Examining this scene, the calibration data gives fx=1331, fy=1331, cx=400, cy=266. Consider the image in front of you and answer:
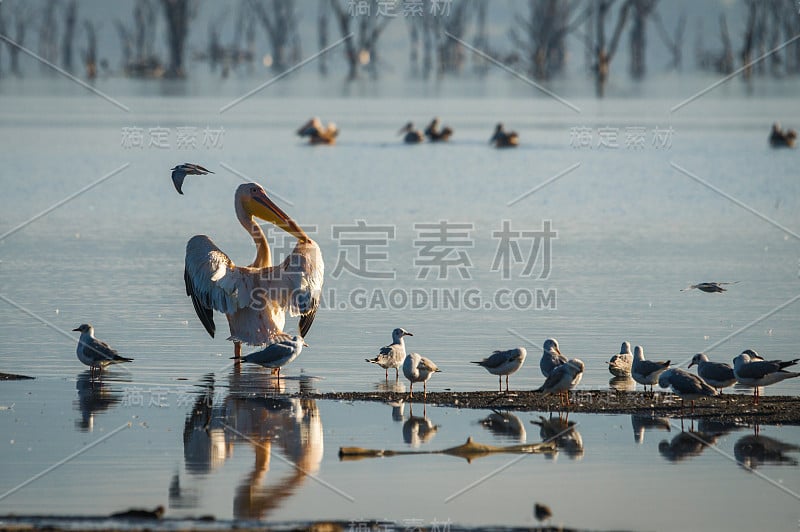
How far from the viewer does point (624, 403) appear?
8023 mm

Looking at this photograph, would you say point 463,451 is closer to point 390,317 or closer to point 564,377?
point 564,377

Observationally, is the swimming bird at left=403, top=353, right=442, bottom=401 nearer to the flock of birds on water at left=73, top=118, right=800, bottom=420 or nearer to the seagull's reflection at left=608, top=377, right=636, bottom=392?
the flock of birds on water at left=73, top=118, right=800, bottom=420

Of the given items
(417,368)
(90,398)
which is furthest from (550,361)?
(90,398)

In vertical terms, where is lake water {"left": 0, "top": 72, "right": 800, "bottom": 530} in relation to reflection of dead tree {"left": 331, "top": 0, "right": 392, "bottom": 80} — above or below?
below

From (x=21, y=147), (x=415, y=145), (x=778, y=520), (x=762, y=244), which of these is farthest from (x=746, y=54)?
(x=778, y=520)

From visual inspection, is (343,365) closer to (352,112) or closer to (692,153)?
(692,153)

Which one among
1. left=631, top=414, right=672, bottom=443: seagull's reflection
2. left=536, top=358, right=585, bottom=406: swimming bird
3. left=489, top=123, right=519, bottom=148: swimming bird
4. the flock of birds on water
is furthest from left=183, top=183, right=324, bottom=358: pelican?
left=489, top=123, right=519, bottom=148: swimming bird

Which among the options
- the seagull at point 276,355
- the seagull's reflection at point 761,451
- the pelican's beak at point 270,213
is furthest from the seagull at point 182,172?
the seagull's reflection at point 761,451

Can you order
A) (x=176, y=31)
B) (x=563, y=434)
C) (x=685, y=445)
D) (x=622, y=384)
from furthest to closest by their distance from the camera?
(x=176, y=31)
(x=622, y=384)
(x=563, y=434)
(x=685, y=445)

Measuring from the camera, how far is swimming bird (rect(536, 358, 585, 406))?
25.6ft

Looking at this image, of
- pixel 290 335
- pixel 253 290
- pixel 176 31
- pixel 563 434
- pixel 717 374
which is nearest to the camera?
pixel 563 434

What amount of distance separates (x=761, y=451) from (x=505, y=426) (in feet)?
4.59

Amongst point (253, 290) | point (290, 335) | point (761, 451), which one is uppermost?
point (253, 290)

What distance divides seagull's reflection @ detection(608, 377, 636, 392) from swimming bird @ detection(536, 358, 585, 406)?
0.78 meters
